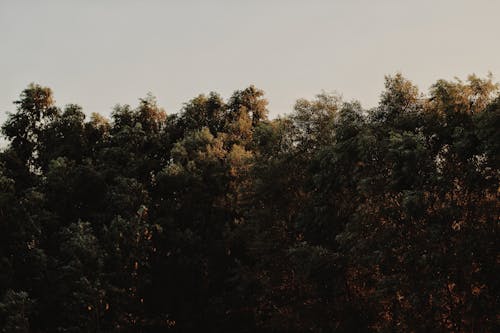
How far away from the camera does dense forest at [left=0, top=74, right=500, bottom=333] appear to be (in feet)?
74.6

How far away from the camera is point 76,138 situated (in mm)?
39875

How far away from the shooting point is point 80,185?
3866 centimetres

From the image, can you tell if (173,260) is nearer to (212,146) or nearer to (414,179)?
(212,146)

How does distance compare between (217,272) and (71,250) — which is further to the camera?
(217,272)

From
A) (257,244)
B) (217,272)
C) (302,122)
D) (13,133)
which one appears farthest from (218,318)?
(13,133)

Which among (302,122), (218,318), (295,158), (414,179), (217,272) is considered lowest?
(218,318)

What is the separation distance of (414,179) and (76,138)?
1029 inches

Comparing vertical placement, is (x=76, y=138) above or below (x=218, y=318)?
above

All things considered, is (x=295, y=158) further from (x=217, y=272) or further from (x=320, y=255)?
(x=217, y=272)

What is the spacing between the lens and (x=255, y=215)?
33.6 m

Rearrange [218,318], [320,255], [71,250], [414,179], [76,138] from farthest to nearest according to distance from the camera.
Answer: [76,138] < [218,318] < [71,250] < [320,255] < [414,179]

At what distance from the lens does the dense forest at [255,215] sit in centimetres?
2275

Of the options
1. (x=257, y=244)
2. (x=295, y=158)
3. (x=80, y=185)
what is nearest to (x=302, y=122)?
(x=295, y=158)

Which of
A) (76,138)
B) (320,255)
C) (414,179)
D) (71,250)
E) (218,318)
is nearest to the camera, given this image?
(414,179)
